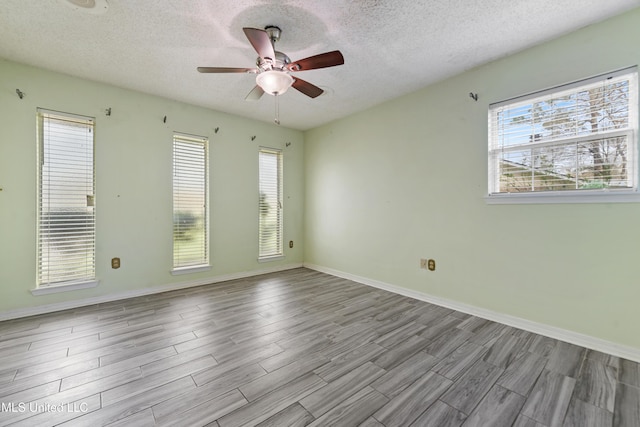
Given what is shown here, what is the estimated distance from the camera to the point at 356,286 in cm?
386

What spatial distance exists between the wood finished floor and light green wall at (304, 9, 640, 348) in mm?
376

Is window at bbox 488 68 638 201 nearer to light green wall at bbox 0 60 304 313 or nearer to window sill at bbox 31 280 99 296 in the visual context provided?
light green wall at bbox 0 60 304 313

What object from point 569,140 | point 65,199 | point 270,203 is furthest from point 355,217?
point 65,199

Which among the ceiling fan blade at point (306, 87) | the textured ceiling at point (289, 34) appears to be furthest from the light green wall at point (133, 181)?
the ceiling fan blade at point (306, 87)

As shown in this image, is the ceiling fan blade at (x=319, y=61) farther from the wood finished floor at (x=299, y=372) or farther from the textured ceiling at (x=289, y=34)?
the wood finished floor at (x=299, y=372)

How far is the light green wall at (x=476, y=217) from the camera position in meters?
2.11

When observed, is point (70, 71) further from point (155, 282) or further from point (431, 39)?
point (431, 39)

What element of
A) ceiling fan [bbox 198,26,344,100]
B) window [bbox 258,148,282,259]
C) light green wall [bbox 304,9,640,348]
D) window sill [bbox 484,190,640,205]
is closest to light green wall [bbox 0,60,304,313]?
window [bbox 258,148,282,259]

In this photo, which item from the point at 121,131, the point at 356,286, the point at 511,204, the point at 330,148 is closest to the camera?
the point at 511,204

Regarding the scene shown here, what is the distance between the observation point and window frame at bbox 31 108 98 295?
285 centimetres

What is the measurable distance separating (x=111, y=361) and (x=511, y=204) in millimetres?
3612

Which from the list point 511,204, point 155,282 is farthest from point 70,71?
point 511,204

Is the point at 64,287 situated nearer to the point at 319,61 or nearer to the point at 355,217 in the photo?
the point at 319,61

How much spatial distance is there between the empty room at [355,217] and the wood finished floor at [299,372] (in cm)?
2
